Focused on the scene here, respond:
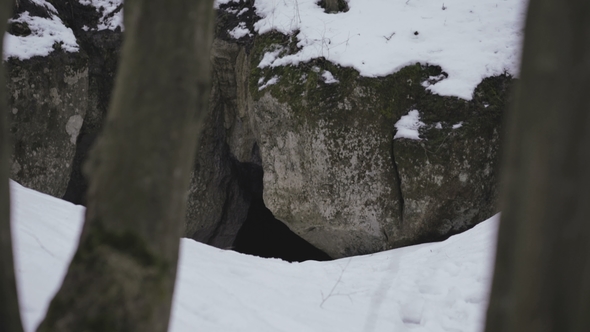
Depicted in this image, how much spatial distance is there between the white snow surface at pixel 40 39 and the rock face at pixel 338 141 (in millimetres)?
128

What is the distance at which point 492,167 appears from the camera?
6473 mm

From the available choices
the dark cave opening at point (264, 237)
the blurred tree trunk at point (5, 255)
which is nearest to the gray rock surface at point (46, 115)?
the dark cave opening at point (264, 237)

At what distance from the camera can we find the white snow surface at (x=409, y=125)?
6.44m

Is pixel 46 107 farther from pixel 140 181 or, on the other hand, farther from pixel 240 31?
pixel 140 181

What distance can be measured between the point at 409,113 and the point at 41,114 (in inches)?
196

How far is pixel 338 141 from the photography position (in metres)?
6.75

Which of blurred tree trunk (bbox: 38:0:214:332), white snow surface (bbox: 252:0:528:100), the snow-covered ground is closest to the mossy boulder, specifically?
white snow surface (bbox: 252:0:528:100)

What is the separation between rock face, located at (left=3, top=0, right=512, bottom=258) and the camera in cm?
642

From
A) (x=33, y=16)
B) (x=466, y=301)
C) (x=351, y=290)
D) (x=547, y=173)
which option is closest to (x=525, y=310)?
(x=547, y=173)

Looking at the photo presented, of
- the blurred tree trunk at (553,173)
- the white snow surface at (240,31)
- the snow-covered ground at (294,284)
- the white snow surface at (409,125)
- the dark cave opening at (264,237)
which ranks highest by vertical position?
the white snow surface at (240,31)

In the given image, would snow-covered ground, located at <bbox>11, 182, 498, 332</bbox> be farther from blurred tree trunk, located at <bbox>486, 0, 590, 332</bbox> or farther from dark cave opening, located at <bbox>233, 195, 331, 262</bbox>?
dark cave opening, located at <bbox>233, 195, 331, 262</bbox>

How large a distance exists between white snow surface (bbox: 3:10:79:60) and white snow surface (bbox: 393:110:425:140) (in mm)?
4827

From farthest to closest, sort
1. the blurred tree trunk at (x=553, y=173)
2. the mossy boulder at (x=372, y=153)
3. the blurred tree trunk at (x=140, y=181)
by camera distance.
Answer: the mossy boulder at (x=372, y=153), the blurred tree trunk at (x=140, y=181), the blurred tree trunk at (x=553, y=173)

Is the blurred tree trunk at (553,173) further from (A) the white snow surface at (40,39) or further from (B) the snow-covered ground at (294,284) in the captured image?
(A) the white snow surface at (40,39)
